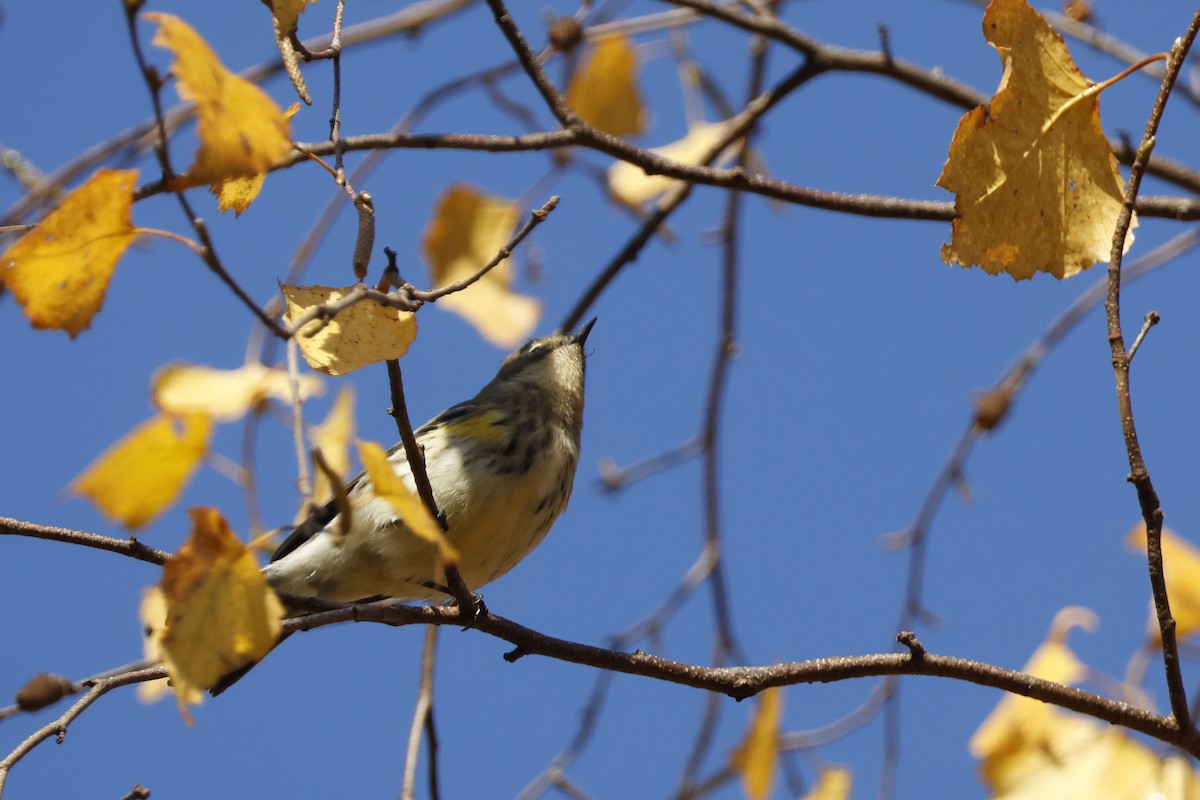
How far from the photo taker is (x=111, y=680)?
7.44ft

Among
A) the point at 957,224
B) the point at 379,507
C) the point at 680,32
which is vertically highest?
the point at 680,32

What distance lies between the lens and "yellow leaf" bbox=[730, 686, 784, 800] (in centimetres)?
365

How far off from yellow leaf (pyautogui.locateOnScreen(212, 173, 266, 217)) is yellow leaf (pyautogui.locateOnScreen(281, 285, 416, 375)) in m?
0.34

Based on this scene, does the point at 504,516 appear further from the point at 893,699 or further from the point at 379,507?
the point at 893,699

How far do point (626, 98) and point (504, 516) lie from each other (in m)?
1.58

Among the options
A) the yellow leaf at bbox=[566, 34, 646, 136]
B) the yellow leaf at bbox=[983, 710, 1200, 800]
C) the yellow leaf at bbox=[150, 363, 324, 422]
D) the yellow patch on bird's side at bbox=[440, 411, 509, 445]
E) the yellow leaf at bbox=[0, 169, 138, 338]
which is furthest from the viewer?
the yellow leaf at bbox=[566, 34, 646, 136]

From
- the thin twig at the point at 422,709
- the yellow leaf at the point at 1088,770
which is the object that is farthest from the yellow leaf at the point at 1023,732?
the thin twig at the point at 422,709

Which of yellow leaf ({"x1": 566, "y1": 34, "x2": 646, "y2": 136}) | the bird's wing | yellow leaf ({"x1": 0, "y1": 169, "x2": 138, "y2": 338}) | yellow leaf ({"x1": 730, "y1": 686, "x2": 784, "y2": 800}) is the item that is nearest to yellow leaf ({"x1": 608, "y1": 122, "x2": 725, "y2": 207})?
→ yellow leaf ({"x1": 566, "y1": 34, "x2": 646, "y2": 136})

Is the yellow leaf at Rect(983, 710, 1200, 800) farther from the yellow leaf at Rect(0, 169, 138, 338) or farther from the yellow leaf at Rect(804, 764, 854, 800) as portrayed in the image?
the yellow leaf at Rect(0, 169, 138, 338)

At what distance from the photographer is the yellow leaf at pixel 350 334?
209cm

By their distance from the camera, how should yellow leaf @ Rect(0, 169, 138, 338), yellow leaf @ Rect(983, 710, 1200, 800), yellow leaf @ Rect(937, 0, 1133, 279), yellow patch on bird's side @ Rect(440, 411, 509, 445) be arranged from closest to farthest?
yellow leaf @ Rect(0, 169, 138, 338) < yellow leaf @ Rect(937, 0, 1133, 279) < yellow leaf @ Rect(983, 710, 1200, 800) < yellow patch on bird's side @ Rect(440, 411, 509, 445)

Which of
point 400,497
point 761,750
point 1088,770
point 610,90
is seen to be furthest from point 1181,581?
point 610,90

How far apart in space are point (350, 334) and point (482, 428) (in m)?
2.15

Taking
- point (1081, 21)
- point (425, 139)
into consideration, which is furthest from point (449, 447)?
point (1081, 21)
